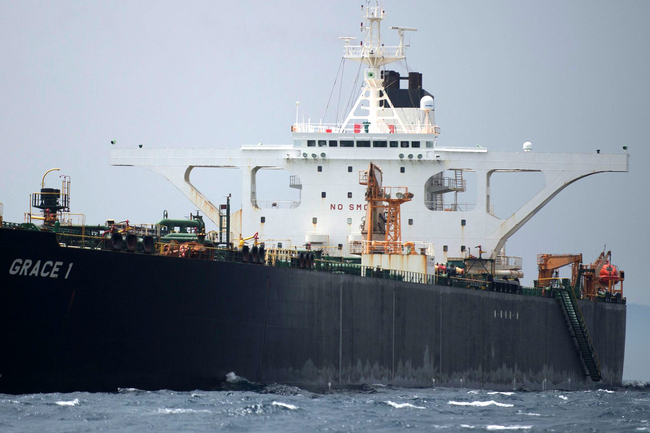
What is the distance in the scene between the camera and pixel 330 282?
36.3m

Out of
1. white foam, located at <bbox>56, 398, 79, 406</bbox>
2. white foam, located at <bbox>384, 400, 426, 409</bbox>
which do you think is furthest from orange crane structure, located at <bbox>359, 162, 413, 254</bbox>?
white foam, located at <bbox>56, 398, 79, 406</bbox>

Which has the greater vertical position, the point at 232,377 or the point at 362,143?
the point at 362,143

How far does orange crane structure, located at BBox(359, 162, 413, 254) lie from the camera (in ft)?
137

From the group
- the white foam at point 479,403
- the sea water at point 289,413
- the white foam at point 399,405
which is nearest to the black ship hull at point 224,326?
the sea water at point 289,413

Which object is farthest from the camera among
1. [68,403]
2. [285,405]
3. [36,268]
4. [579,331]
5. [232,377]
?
[579,331]

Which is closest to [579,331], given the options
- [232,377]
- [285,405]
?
[232,377]

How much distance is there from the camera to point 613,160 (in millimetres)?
47219

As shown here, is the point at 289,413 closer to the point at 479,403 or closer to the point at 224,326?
the point at 224,326

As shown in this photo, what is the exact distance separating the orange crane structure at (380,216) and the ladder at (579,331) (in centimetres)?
1029

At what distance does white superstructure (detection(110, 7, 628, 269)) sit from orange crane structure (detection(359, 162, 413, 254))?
138 centimetres

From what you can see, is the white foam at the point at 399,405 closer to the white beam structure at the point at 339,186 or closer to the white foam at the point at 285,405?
the white foam at the point at 285,405

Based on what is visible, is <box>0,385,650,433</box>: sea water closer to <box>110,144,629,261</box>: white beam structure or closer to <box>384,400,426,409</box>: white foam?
<box>384,400,426,409</box>: white foam

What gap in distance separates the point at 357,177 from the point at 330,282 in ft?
30.3

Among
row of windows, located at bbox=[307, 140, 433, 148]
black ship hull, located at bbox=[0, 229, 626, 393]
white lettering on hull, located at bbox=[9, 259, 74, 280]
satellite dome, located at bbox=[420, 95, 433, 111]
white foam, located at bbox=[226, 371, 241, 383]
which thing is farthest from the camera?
satellite dome, located at bbox=[420, 95, 433, 111]
